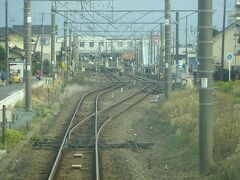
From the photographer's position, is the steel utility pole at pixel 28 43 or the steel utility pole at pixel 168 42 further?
the steel utility pole at pixel 168 42

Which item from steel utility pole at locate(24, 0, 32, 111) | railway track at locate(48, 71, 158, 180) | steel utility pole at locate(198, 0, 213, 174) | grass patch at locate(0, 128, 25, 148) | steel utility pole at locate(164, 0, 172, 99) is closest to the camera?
steel utility pole at locate(198, 0, 213, 174)

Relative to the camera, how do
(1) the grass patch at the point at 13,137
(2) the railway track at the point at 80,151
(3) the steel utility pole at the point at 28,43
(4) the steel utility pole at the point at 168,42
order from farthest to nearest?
(4) the steel utility pole at the point at 168,42, (3) the steel utility pole at the point at 28,43, (1) the grass patch at the point at 13,137, (2) the railway track at the point at 80,151

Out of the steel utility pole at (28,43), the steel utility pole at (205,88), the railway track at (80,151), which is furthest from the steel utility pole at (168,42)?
the steel utility pole at (205,88)

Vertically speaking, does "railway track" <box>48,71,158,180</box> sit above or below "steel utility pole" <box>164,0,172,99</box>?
below

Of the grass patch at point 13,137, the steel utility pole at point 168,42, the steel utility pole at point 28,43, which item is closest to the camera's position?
the grass patch at point 13,137

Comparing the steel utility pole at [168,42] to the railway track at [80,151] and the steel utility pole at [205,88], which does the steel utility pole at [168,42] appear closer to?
the railway track at [80,151]

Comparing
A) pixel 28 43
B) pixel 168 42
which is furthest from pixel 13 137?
pixel 168 42

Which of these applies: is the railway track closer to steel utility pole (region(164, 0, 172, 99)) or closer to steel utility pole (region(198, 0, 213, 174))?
steel utility pole (region(198, 0, 213, 174))

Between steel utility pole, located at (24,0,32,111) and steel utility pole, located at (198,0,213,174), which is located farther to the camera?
steel utility pole, located at (24,0,32,111)

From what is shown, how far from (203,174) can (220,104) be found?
887cm

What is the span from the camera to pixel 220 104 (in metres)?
20.9

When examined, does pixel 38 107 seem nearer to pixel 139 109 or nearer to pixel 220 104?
pixel 139 109

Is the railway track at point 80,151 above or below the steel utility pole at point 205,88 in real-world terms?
below

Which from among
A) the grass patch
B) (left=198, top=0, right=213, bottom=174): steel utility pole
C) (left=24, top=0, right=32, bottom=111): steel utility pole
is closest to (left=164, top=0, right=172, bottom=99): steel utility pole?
(left=24, top=0, right=32, bottom=111): steel utility pole
